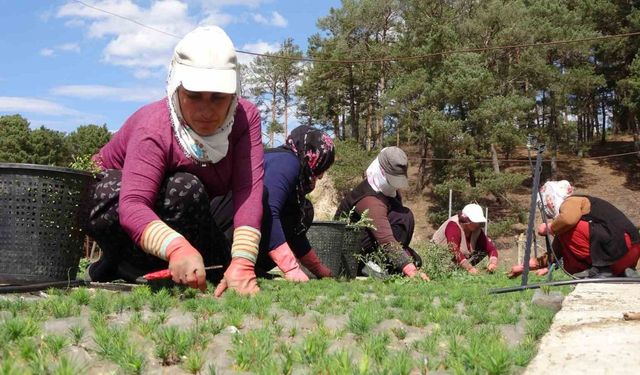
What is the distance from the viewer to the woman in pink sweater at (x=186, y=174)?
9.34ft

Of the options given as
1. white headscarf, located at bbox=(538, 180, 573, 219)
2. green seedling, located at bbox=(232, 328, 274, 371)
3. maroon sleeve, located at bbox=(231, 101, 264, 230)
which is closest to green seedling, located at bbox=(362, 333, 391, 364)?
green seedling, located at bbox=(232, 328, 274, 371)

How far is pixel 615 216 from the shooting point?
6207 millimetres

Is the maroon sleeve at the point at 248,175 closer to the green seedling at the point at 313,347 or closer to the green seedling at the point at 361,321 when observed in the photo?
the green seedling at the point at 361,321

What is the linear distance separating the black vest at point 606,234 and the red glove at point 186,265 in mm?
4833

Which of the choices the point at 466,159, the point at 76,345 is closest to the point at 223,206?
the point at 76,345

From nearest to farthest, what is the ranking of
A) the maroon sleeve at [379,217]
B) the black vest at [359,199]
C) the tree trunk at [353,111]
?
the maroon sleeve at [379,217], the black vest at [359,199], the tree trunk at [353,111]

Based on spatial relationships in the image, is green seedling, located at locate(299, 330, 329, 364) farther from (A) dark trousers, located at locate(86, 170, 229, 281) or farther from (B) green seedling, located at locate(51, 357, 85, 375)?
(A) dark trousers, located at locate(86, 170, 229, 281)

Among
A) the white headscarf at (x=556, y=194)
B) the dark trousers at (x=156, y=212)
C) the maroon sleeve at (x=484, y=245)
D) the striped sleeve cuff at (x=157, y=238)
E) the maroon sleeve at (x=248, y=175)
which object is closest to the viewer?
the striped sleeve cuff at (x=157, y=238)

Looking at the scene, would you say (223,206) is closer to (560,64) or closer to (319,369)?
(319,369)

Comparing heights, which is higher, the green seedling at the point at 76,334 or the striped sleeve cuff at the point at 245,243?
the striped sleeve cuff at the point at 245,243

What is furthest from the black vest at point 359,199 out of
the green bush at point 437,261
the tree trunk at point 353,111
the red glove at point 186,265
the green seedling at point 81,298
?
the tree trunk at point 353,111

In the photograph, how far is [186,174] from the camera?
10.5 ft

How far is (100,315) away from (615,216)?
5.46 meters

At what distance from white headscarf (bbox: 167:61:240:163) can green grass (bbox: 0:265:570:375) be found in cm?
71
